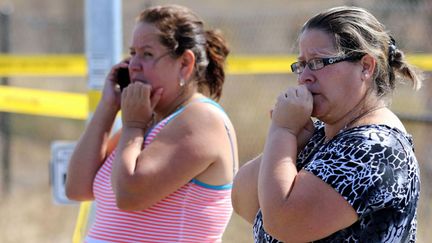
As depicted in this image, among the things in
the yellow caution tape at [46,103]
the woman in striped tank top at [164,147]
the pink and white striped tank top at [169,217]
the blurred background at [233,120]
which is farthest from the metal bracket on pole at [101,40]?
the yellow caution tape at [46,103]

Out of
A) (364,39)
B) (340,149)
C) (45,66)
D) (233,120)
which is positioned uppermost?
(364,39)

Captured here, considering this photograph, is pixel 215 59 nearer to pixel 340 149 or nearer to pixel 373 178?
pixel 340 149

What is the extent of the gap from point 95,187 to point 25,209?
5.23 meters

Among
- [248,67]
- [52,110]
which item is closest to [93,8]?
[52,110]

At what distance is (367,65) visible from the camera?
2346 millimetres

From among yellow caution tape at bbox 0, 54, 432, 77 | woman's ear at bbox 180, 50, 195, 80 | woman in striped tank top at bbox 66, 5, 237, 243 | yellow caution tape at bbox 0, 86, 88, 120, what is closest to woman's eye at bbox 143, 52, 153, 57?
woman in striped tank top at bbox 66, 5, 237, 243

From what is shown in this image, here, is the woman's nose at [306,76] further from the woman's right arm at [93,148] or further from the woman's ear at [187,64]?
the woman's right arm at [93,148]

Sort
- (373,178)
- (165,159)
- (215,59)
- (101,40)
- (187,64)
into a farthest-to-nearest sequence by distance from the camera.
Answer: (101,40) < (215,59) < (187,64) < (165,159) < (373,178)

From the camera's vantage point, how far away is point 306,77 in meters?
2.39

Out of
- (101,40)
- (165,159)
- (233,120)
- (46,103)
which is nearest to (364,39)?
(165,159)

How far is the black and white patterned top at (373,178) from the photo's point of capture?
7.23ft

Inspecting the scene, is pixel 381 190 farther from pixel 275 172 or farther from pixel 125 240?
pixel 125 240

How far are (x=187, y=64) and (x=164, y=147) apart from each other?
44 cm

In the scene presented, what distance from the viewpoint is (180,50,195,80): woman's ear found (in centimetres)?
327
